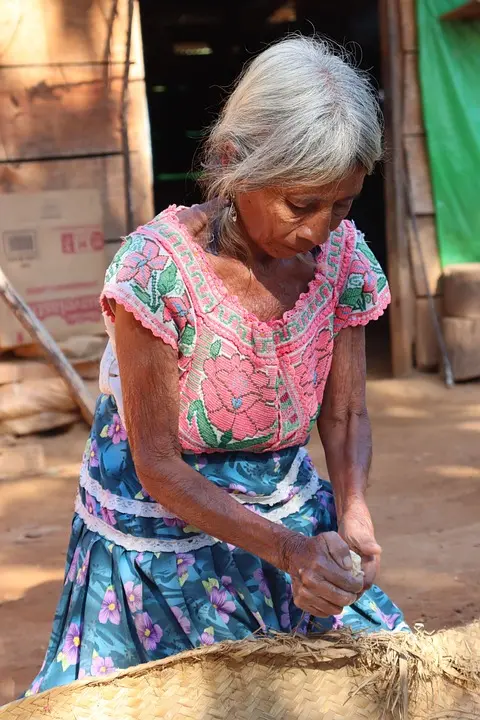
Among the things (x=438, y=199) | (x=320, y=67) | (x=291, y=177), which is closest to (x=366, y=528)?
(x=291, y=177)

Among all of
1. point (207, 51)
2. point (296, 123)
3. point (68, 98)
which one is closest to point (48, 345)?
point (68, 98)

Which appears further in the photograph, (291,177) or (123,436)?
(123,436)

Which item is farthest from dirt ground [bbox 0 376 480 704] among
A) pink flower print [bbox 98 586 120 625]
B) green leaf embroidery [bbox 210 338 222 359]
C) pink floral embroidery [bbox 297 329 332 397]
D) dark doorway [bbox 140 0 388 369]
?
dark doorway [bbox 140 0 388 369]

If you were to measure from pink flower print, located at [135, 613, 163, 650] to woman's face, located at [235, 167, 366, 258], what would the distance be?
76 centimetres

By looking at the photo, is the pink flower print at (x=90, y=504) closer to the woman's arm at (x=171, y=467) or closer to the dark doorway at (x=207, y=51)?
the woman's arm at (x=171, y=467)

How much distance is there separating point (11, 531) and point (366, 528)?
8.64 feet

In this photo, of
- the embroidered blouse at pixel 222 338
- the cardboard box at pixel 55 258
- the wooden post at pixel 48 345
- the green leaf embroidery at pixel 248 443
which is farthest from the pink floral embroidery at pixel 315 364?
the cardboard box at pixel 55 258

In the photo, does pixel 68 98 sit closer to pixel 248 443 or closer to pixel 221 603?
Answer: pixel 248 443

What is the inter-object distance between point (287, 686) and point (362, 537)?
1.01 ft

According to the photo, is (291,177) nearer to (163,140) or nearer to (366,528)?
(366,528)

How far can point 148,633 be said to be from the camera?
5.98 ft

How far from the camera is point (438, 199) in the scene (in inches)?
243

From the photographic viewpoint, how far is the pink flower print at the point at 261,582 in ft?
6.14

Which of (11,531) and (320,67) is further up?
(320,67)
